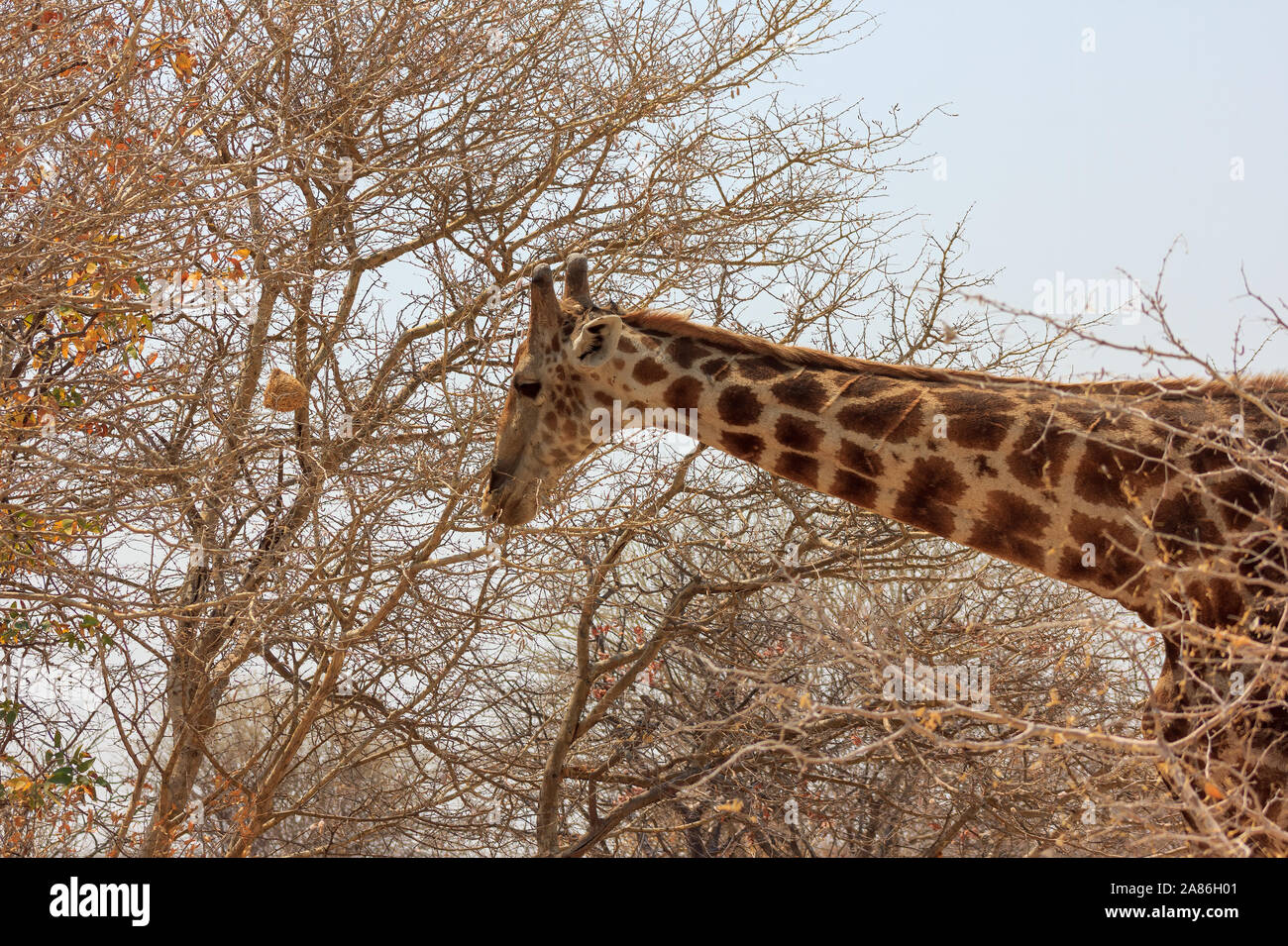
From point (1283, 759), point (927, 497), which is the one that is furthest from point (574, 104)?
point (1283, 759)

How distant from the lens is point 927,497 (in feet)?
20.0

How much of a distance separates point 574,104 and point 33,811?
6514 millimetres

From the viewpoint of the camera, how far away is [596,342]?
6824 millimetres

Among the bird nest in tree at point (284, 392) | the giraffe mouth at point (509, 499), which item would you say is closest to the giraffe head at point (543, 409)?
the giraffe mouth at point (509, 499)

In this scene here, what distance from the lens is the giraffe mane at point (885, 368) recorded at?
5695 mm

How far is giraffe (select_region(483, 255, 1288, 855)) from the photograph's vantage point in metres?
5.21

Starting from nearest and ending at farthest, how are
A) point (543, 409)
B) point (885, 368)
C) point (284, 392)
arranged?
point (885, 368) → point (543, 409) → point (284, 392)

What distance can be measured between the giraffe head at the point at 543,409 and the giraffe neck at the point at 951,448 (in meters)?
0.33

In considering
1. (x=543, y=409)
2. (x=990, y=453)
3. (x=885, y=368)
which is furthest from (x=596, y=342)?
(x=990, y=453)

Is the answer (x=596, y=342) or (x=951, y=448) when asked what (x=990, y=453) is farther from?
(x=596, y=342)

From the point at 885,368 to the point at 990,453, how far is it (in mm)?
714

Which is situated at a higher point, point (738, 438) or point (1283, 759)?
point (738, 438)

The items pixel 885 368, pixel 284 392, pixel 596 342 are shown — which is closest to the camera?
pixel 885 368
